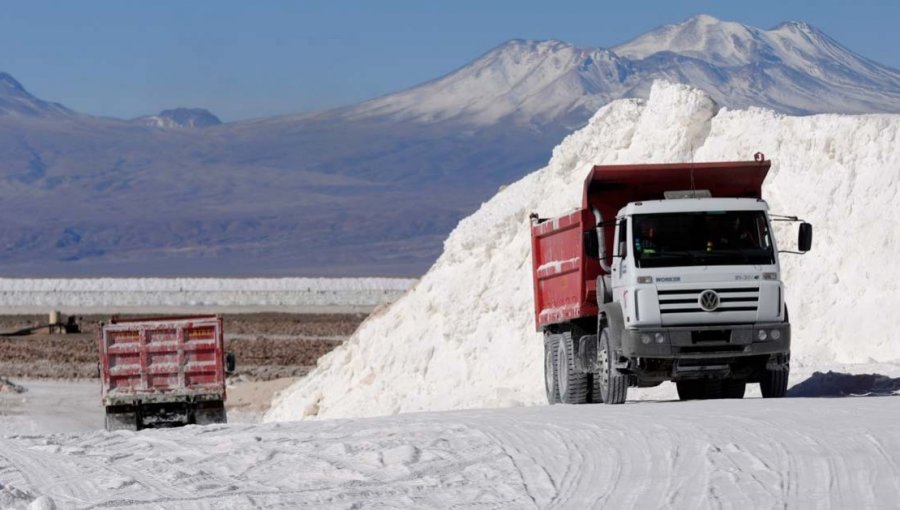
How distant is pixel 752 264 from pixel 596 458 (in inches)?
193

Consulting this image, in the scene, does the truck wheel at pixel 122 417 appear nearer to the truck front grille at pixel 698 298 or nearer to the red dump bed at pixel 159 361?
the red dump bed at pixel 159 361

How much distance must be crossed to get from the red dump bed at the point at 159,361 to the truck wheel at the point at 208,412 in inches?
5.1

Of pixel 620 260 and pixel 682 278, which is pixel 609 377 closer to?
pixel 620 260

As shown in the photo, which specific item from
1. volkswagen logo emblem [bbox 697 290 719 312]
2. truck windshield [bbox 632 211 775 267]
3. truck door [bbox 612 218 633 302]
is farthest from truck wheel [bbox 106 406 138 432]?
volkswagen logo emblem [bbox 697 290 719 312]

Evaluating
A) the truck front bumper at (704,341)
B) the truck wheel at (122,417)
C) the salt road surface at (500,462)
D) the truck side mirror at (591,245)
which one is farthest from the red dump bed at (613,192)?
the truck wheel at (122,417)

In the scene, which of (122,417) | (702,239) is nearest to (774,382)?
(702,239)

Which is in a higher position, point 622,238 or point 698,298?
point 622,238

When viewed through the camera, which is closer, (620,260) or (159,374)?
(620,260)

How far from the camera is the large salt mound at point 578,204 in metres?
27.3

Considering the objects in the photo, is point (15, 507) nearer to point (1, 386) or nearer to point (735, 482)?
point (735, 482)

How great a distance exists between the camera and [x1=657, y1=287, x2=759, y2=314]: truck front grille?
1905 centimetres

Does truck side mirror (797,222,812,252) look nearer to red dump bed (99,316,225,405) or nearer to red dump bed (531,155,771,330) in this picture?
red dump bed (531,155,771,330)

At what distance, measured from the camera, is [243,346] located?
6275 centimetres

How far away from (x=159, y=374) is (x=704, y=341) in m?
8.90
